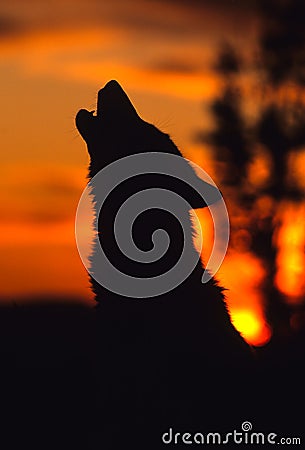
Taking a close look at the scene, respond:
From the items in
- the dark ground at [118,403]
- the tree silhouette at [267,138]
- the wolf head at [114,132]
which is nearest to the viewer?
the dark ground at [118,403]

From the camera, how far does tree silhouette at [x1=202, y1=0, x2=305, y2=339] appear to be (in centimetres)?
1577

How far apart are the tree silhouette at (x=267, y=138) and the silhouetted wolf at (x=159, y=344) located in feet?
22.6

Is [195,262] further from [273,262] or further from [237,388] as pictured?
[273,262]

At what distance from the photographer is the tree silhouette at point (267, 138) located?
15.8 metres

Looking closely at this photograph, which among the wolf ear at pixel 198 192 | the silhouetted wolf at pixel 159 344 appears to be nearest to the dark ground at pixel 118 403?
the silhouetted wolf at pixel 159 344

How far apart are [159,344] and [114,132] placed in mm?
1653

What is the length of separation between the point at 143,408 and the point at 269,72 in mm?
8985

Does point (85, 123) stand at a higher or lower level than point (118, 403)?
higher

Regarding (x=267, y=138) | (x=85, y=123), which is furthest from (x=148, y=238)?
(x=267, y=138)

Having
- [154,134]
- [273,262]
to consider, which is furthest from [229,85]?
[154,134]

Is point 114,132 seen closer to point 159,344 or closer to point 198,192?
point 198,192

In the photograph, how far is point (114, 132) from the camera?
8.66 metres

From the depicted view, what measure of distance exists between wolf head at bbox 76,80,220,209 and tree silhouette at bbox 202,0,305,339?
6.66 meters

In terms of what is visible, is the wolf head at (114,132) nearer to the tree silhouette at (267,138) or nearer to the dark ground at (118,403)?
the dark ground at (118,403)
